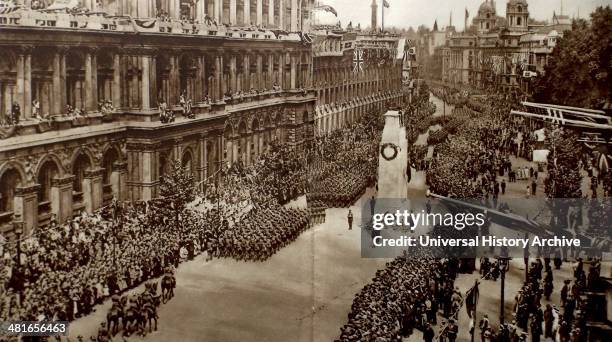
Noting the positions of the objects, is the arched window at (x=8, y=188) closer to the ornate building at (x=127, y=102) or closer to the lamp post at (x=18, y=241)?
the ornate building at (x=127, y=102)

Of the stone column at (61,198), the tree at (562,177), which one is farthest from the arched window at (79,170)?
the tree at (562,177)

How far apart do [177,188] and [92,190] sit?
382 cm

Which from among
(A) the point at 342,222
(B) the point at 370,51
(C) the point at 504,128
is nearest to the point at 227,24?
(B) the point at 370,51

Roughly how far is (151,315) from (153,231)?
7.72m

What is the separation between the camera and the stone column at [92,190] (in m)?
31.7

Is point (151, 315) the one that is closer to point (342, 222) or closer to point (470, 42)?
point (342, 222)

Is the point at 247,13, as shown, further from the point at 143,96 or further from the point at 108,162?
the point at 108,162

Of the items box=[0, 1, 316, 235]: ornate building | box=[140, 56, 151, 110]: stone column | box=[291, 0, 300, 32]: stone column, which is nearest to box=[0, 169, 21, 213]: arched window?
box=[0, 1, 316, 235]: ornate building

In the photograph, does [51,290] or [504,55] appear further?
[504,55]

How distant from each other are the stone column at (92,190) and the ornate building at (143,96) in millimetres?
66

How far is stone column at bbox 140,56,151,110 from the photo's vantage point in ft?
117

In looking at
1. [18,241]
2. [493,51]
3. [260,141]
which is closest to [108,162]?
[18,241]

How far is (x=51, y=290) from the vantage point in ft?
69.8

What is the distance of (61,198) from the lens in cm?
2956
